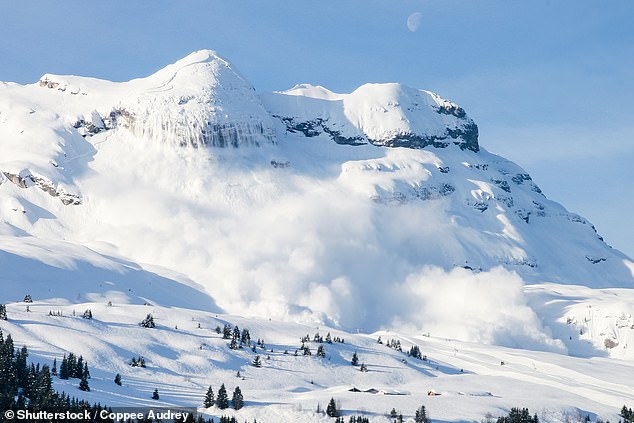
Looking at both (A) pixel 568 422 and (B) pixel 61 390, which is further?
(A) pixel 568 422

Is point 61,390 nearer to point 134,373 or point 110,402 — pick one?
point 110,402

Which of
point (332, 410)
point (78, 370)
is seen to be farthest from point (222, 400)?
point (78, 370)

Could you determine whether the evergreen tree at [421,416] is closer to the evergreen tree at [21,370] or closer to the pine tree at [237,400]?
the pine tree at [237,400]

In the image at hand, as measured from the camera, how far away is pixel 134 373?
189 metres

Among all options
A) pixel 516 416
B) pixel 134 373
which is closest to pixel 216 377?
pixel 134 373

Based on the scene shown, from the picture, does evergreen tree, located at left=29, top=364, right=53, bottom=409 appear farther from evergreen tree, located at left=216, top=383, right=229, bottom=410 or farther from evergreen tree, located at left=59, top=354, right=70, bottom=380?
evergreen tree, located at left=216, top=383, right=229, bottom=410

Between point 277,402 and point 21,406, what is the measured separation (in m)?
51.4

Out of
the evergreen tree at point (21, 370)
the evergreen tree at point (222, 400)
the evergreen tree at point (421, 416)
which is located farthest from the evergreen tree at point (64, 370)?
the evergreen tree at point (421, 416)

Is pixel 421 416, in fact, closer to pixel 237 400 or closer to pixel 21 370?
pixel 237 400

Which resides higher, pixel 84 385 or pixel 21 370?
pixel 21 370

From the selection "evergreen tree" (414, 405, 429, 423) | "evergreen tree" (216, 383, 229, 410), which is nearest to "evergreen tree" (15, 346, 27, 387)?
"evergreen tree" (216, 383, 229, 410)

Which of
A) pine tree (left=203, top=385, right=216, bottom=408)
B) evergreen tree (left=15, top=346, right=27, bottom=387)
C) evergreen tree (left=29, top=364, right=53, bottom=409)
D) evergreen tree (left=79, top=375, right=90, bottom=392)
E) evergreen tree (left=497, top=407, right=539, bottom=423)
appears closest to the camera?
evergreen tree (left=29, top=364, right=53, bottom=409)

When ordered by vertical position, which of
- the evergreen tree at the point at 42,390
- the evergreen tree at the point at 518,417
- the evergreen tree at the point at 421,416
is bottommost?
the evergreen tree at the point at 42,390

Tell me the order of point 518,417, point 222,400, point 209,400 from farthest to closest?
point 518,417, point 209,400, point 222,400
